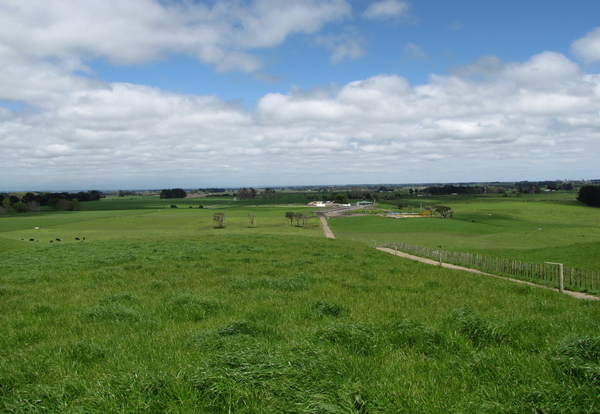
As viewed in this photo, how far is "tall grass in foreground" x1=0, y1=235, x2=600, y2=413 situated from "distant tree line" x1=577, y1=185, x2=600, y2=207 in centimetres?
15613

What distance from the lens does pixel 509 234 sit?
203 ft

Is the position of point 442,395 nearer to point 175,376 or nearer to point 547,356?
point 547,356

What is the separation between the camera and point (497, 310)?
8.29 m

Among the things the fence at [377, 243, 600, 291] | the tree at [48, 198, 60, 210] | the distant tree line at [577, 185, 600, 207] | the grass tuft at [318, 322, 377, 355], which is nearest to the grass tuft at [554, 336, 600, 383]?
the grass tuft at [318, 322, 377, 355]

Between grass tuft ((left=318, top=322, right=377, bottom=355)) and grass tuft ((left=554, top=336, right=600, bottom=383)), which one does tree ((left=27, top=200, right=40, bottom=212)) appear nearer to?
grass tuft ((left=318, top=322, right=377, bottom=355))

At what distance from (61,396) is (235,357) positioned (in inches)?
83.6

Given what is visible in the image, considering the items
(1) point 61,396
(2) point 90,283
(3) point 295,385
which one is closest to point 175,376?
(1) point 61,396

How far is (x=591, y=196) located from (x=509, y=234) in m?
101

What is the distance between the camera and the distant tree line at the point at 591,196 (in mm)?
128100

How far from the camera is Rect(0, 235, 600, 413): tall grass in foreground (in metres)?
4.06

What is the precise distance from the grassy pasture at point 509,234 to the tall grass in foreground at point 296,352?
2437 centimetres

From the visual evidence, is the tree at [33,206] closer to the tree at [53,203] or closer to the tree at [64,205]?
the tree at [53,203]

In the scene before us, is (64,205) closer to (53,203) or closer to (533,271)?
(53,203)

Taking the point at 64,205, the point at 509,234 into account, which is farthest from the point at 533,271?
the point at 64,205
